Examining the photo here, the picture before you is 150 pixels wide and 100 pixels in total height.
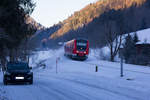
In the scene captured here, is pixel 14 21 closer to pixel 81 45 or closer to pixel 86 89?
pixel 86 89

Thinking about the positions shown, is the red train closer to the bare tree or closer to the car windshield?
the bare tree

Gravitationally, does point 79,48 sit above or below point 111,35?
below

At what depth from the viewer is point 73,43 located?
41.4m

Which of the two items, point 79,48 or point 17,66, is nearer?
point 17,66

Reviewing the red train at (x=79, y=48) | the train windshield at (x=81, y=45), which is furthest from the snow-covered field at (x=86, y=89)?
the train windshield at (x=81, y=45)

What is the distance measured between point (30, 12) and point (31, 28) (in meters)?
1.42

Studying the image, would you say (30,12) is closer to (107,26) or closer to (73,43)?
(73,43)

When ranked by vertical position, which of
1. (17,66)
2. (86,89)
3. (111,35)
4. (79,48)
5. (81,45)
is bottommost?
(86,89)

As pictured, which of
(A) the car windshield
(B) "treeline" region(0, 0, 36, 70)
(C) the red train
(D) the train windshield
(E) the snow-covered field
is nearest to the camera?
(E) the snow-covered field

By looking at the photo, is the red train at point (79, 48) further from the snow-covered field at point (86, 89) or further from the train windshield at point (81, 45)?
the snow-covered field at point (86, 89)

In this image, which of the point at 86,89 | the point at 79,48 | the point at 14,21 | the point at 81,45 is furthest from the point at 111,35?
the point at 86,89

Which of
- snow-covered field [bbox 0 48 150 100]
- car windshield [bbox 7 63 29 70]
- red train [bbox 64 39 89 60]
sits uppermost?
red train [bbox 64 39 89 60]

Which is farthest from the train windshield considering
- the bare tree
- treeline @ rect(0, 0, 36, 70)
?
treeline @ rect(0, 0, 36, 70)

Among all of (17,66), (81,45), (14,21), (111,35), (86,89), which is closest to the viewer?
(86,89)
